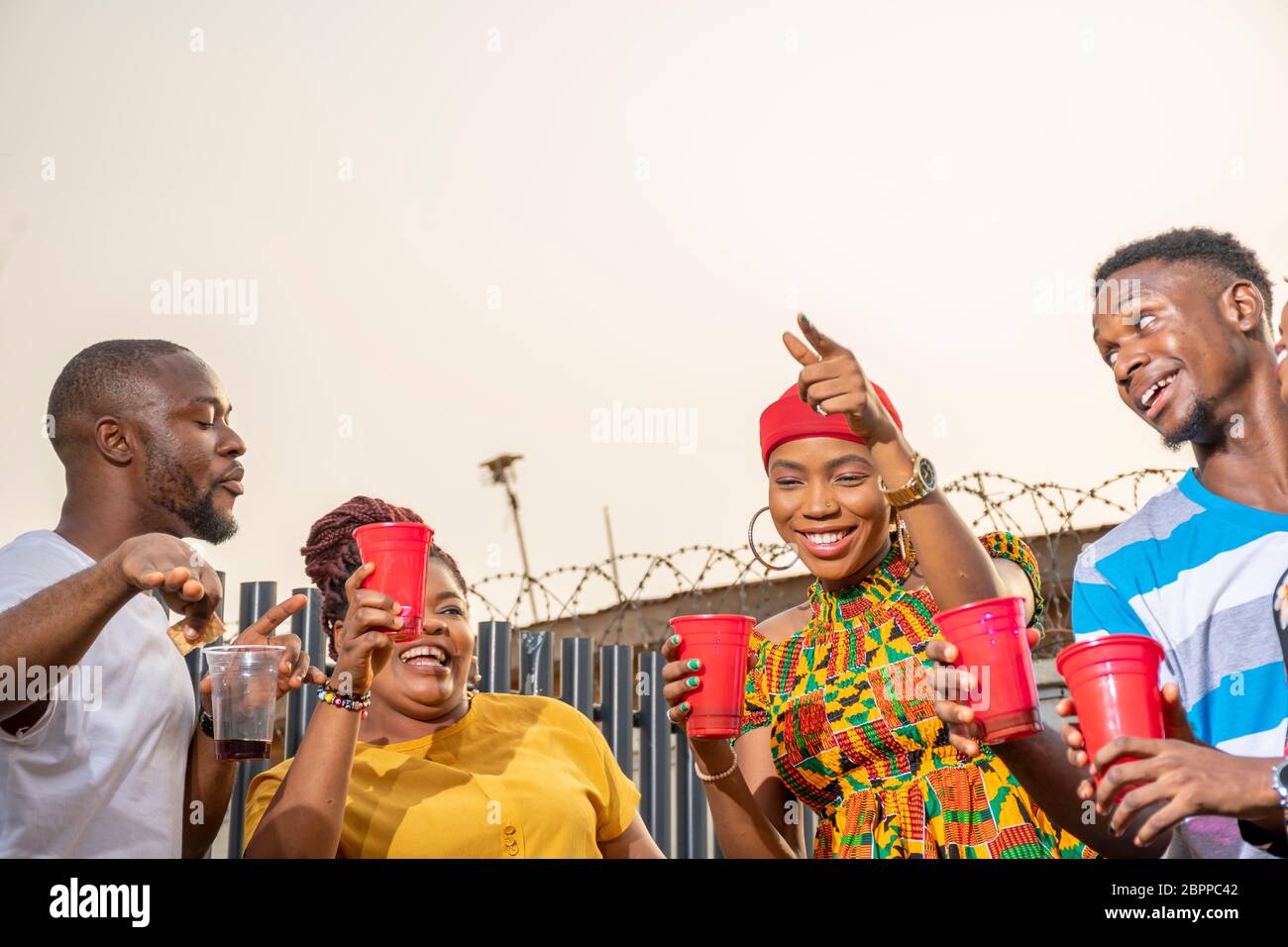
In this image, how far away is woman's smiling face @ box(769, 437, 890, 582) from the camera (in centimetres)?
321

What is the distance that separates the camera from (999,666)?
2504mm

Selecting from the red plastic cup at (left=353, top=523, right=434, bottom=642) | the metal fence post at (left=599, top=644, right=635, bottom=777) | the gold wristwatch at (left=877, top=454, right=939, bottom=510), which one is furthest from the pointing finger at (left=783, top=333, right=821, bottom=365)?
the metal fence post at (left=599, top=644, right=635, bottom=777)

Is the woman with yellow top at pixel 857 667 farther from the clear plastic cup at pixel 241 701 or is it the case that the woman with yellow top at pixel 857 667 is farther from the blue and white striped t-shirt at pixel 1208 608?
the clear plastic cup at pixel 241 701

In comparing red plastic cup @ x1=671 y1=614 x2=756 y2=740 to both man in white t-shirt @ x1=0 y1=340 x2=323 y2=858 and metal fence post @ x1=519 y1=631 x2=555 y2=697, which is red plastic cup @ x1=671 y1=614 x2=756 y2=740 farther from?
metal fence post @ x1=519 y1=631 x2=555 y2=697

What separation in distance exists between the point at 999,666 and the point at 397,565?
1440 millimetres

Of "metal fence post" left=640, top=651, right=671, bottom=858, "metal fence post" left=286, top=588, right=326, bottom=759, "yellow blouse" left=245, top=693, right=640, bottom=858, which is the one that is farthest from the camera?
"metal fence post" left=640, top=651, right=671, bottom=858

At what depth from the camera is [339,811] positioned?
2.90m

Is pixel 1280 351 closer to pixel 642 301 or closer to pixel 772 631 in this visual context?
pixel 772 631

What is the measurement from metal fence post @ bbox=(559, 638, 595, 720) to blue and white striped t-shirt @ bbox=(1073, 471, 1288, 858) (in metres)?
4.52

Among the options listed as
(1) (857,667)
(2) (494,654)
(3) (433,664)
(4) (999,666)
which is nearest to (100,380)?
(3) (433,664)

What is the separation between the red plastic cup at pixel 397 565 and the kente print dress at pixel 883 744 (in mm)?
957

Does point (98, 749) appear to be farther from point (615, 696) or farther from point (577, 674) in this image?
point (615, 696)
